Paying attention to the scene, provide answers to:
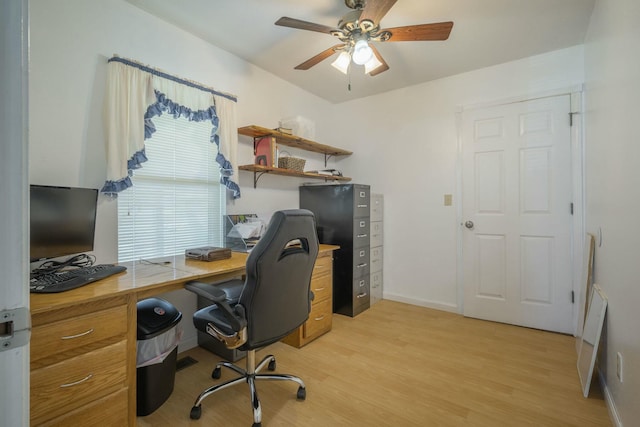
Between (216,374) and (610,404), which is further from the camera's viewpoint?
(216,374)

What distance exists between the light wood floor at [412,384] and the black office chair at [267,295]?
0.22 metres

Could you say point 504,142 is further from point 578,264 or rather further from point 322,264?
point 322,264

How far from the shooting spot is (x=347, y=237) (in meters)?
3.15

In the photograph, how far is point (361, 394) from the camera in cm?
181

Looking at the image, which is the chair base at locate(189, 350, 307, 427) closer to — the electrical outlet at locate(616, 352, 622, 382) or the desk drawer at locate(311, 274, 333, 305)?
the desk drawer at locate(311, 274, 333, 305)

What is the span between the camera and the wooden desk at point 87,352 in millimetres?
1126

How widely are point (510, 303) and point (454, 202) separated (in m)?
1.13

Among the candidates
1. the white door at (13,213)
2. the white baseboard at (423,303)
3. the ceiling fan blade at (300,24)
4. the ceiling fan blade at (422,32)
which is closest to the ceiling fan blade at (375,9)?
the ceiling fan blade at (422,32)

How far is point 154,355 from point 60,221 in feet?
2.87

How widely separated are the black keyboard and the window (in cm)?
47

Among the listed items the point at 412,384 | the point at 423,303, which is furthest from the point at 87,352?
the point at 423,303

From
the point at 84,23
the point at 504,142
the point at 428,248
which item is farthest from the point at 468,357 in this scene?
the point at 84,23

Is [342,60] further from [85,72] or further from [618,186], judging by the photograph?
[618,186]

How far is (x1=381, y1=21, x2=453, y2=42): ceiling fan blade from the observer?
1.79 m
